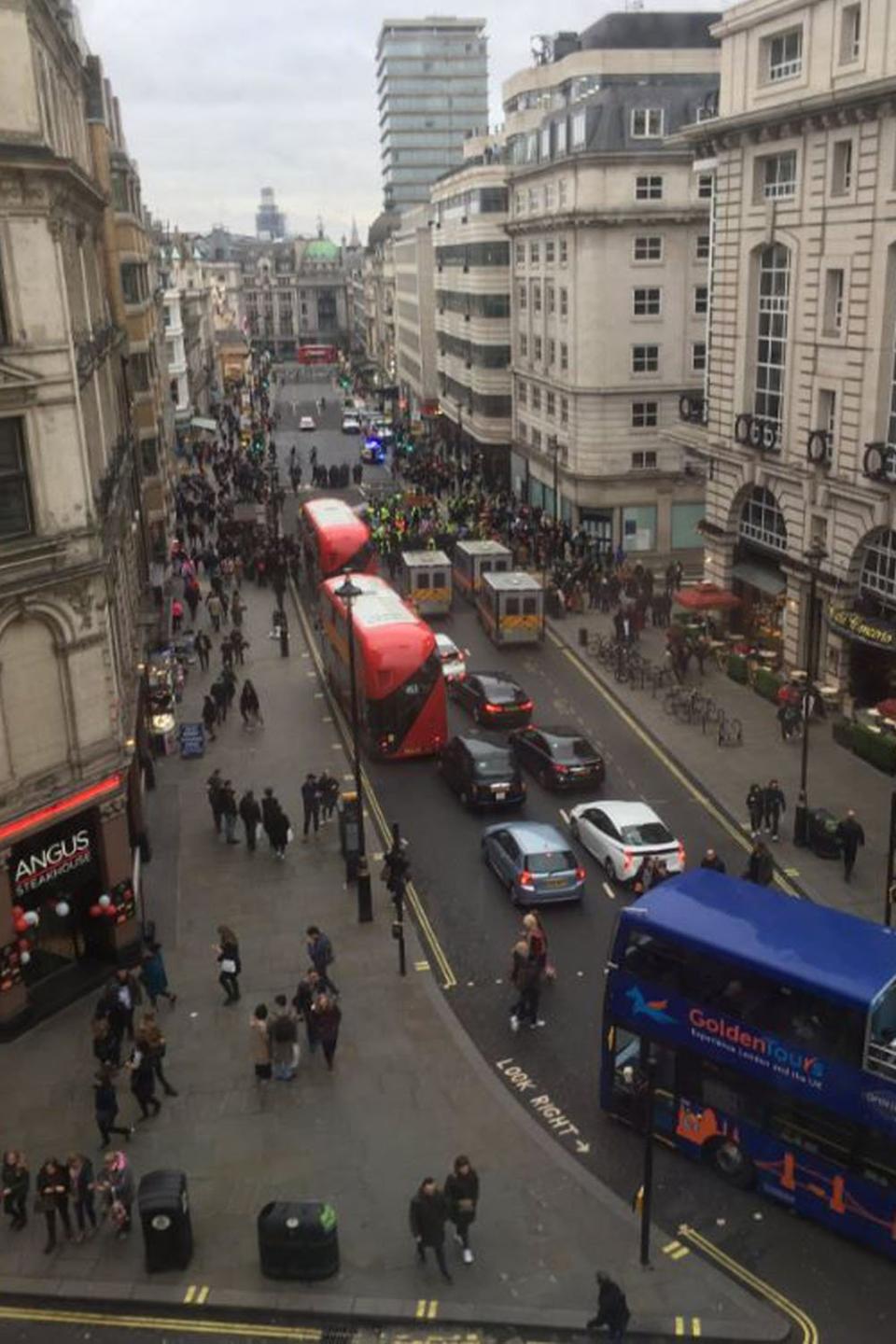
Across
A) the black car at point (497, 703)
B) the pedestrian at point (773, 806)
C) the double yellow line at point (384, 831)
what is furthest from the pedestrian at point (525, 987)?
the black car at point (497, 703)

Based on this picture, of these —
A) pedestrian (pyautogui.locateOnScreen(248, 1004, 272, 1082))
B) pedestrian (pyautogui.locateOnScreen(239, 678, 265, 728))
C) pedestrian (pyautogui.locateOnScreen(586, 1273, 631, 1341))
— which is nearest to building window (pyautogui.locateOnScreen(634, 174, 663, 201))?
pedestrian (pyautogui.locateOnScreen(239, 678, 265, 728))

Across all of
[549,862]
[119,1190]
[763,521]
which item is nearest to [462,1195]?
[119,1190]

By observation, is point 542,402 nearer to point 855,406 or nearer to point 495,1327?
point 855,406

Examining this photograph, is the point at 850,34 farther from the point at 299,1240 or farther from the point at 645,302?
the point at 299,1240

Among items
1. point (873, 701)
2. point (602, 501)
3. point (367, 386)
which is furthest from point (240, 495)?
point (367, 386)

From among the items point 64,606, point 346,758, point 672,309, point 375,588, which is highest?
point 672,309
